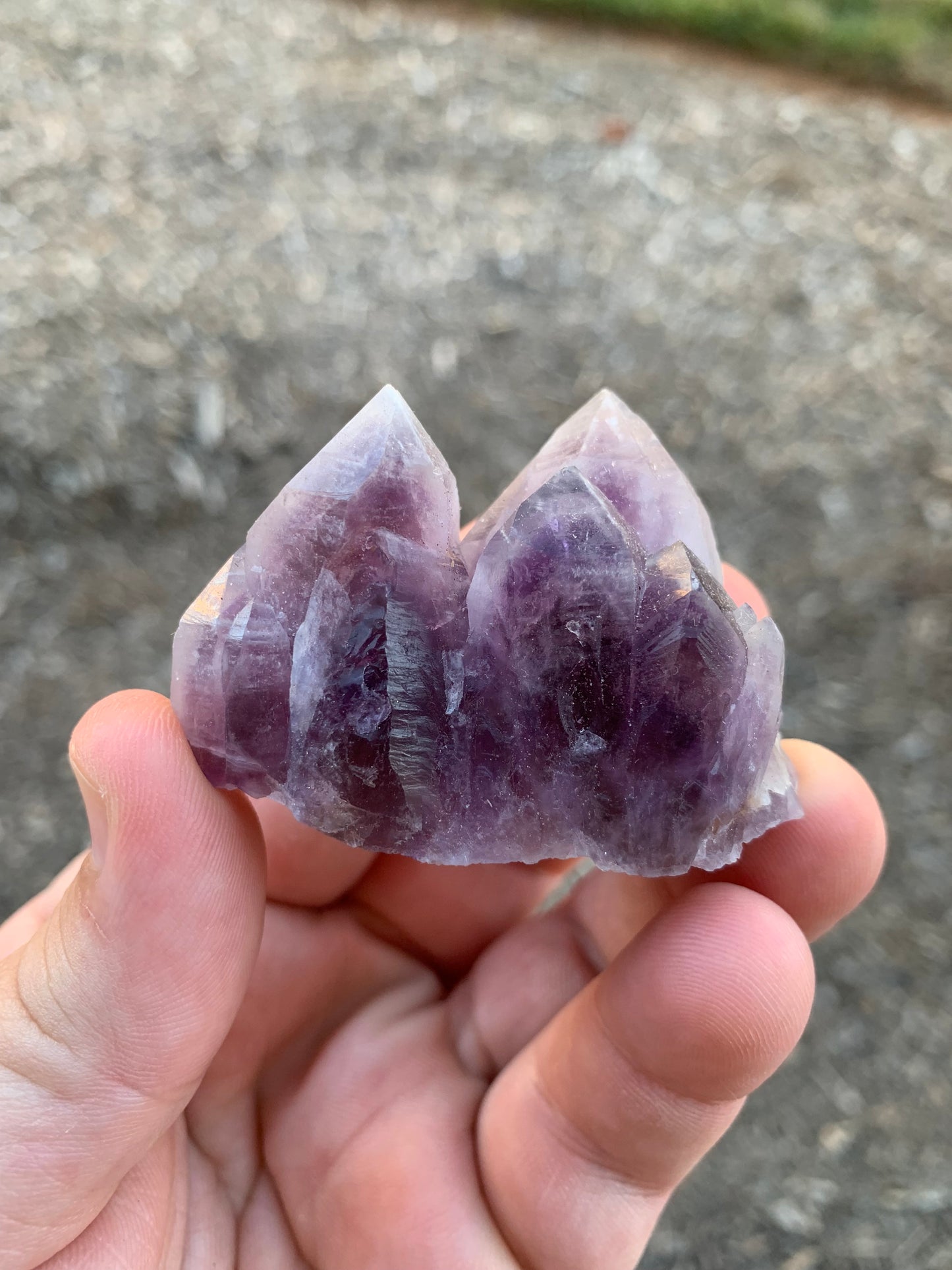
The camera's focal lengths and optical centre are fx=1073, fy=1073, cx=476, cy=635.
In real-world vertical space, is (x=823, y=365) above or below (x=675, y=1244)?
above

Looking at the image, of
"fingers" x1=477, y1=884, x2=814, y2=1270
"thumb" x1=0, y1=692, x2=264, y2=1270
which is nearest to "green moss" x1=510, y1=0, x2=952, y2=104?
"fingers" x1=477, y1=884, x2=814, y2=1270

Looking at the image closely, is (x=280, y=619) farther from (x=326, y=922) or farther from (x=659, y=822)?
(x=326, y=922)

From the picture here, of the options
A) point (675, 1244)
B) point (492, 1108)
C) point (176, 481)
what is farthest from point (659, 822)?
point (176, 481)

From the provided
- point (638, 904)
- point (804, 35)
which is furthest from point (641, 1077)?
point (804, 35)

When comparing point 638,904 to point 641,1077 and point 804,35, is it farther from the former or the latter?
point 804,35

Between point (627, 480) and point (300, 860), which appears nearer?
point (627, 480)

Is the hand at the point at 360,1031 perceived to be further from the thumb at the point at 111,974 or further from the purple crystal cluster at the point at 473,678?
the purple crystal cluster at the point at 473,678

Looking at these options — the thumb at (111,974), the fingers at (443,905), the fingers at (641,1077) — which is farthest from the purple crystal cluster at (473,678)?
the fingers at (443,905)
